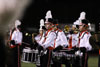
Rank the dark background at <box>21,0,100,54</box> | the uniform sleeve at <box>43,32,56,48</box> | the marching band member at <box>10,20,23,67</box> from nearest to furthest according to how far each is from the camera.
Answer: the uniform sleeve at <box>43,32,56,48</box>
the marching band member at <box>10,20,23,67</box>
the dark background at <box>21,0,100,54</box>

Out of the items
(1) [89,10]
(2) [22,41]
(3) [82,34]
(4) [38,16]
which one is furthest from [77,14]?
(3) [82,34]

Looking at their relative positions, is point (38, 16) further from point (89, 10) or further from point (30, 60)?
point (30, 60)

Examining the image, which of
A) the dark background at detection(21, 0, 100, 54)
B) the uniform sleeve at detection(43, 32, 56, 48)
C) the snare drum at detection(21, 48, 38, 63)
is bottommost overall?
the snare drum at detection(21, 48, 38, 63)

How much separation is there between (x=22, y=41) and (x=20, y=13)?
5.19 meters

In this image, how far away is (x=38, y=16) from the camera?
521 inches

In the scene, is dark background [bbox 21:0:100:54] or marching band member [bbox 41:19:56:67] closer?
marching band member [bbox 41:19:56:67]

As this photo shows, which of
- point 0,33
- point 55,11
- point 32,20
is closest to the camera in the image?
point 0,33

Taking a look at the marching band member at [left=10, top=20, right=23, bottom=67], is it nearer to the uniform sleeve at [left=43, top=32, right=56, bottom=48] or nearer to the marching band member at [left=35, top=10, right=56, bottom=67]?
the marching band member at [left=35, top=10, right=56, bottom=67]

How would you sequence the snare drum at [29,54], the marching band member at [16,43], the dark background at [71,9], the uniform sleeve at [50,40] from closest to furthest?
the uniform sleeve at [50,40] → the marching band member at [16,43] → the snare drum at [29,54] → the dark background at [71,9]

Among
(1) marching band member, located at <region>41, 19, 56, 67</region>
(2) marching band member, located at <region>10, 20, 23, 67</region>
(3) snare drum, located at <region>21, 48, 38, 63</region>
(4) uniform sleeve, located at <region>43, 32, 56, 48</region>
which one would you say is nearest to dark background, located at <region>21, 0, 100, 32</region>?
(3) snare drum, located at <region>21, 48, 38, 63</region>

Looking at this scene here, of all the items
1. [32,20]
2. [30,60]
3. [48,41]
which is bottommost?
[30,60]

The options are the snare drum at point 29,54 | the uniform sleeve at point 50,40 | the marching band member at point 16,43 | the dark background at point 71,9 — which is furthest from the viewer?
the dark background at point 71,9

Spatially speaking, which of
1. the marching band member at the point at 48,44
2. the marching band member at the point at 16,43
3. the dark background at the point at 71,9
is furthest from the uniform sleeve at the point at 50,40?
the dark background at the point at 71,9

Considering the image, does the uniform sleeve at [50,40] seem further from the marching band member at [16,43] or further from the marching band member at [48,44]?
the marching band member at [16,43]
